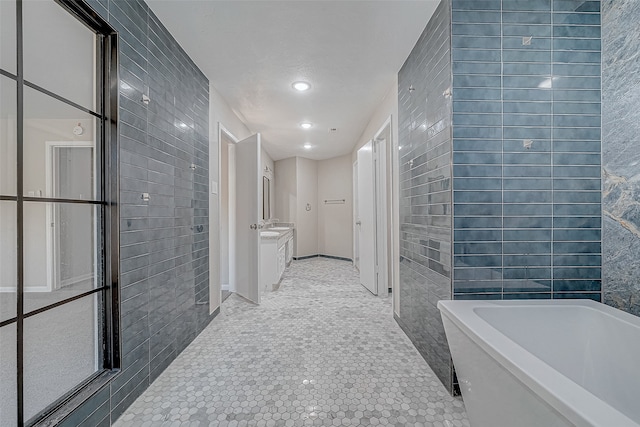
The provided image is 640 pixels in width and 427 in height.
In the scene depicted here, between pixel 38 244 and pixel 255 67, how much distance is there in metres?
2.04

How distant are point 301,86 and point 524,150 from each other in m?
2.07

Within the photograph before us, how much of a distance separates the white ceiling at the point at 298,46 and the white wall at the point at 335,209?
115 inches

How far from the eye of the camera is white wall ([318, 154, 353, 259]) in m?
6.41

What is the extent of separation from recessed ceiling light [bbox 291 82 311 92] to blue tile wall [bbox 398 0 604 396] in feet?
4.84

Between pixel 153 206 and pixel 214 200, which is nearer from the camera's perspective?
pixel 153 206

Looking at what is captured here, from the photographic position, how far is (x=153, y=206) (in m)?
1.88

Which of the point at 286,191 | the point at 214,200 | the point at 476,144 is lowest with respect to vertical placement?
the point at 214,200

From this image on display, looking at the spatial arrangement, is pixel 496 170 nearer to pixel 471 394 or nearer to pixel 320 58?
pixel 471 394

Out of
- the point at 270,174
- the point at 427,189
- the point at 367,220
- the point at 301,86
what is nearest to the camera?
the point at 427,189

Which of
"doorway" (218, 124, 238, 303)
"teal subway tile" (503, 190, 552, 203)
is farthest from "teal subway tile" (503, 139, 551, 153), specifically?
"doorway" (218, 124, 238, 303)

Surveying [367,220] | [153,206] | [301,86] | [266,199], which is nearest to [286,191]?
[266,199]

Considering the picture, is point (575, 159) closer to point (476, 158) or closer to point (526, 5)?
point (476, 158)

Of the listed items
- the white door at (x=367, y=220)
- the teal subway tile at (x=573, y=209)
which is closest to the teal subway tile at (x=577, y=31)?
the teal subway tile at (x=573, y=209)

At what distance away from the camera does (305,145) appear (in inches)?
218
